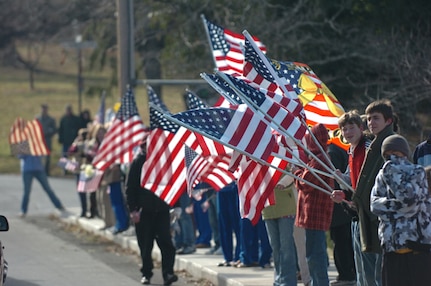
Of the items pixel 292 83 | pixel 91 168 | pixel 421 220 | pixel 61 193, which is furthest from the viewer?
pixel 61 193

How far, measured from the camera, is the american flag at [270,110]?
29.5ft

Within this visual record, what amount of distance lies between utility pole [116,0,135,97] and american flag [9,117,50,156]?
2.84 meters

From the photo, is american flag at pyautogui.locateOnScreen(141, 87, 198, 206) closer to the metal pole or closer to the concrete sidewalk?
the concrete sidewalk

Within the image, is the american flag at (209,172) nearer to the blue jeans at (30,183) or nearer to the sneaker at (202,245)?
the sneaker at (202,245)

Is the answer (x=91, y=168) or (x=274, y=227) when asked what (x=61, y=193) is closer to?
(x=91, y=168)

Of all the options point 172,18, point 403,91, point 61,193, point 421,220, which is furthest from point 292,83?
point 61,193

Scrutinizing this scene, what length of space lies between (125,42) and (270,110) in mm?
9056

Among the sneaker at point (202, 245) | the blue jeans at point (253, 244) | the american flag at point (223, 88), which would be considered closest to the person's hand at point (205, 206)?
the sneaker at point (202, 245)

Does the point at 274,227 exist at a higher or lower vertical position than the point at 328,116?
lower

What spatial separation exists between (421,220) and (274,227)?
3480 mm

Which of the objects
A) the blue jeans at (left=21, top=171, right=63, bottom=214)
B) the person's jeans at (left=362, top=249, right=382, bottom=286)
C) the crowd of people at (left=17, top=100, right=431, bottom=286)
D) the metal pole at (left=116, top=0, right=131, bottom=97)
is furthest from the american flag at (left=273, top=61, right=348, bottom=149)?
the blue jeans at (left=21, top=171, right=63, bottom=214)

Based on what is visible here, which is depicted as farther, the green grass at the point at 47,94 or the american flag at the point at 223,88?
the green grass at the point at 47,94

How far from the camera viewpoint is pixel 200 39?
66.0ft

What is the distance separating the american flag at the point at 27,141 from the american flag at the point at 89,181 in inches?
69.3
